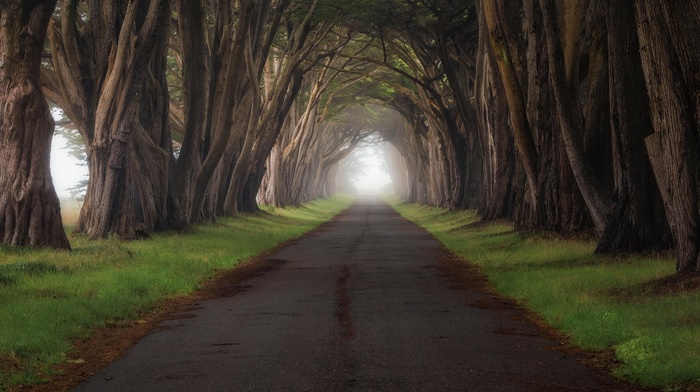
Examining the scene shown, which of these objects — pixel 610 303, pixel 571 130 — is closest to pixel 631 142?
pixel 571 130

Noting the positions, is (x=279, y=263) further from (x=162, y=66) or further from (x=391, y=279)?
(x=162, y=66)

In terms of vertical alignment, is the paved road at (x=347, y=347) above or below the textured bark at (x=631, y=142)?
below

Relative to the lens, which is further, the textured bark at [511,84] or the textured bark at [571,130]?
the textured bark at [511,84]

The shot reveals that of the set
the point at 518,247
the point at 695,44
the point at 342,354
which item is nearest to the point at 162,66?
the point at 518,247

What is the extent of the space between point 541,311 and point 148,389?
537 cm

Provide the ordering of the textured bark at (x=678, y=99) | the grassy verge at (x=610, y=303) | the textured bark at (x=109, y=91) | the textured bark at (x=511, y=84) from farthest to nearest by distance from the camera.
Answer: the textured bark at (x=511, y=84), the textured bark at (x=109, y=91), the textured bark at (x=678, y=99), the grassy verge at (x=610, y=303)

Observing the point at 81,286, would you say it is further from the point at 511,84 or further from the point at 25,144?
the point at 511,84

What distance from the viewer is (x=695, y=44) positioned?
1150cm

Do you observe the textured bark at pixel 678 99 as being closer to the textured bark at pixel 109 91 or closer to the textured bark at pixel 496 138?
the textured bark at pixel 109 91

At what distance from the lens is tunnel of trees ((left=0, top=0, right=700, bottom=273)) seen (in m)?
12.3

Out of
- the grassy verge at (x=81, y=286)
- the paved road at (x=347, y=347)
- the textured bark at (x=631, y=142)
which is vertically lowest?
the paved road at (x=347, y=347)

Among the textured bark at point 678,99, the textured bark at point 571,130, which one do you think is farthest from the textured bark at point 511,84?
the textured bark at point 678,99

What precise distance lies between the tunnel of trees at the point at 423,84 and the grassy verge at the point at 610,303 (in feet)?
3.24

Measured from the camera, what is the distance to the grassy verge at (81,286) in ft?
27.6
